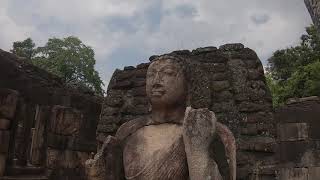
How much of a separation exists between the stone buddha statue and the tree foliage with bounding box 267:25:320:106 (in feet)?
60.0

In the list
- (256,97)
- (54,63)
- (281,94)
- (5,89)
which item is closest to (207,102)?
(256,97)

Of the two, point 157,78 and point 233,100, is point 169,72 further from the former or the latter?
point 233,100

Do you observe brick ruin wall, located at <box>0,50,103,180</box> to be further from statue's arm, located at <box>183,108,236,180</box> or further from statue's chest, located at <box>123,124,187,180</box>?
statue's arm, located at <box>183,108,236,180</box>

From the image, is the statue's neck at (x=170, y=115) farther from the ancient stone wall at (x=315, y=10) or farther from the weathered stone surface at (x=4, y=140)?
the weathered stone surface at (x=4, y=140)

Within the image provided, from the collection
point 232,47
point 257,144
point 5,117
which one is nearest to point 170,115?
point 257,144

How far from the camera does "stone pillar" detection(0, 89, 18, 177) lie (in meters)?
9.78

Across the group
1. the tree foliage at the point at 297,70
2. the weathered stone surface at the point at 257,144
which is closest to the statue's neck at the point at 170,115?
the weathered stone surface at the point at 257,144

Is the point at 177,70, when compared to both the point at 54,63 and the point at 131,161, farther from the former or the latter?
the point at 54,63

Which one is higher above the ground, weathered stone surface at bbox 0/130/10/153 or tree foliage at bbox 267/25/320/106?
tree foliage at bbox 267/25/320/106

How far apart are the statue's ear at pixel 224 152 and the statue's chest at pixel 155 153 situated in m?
0.23

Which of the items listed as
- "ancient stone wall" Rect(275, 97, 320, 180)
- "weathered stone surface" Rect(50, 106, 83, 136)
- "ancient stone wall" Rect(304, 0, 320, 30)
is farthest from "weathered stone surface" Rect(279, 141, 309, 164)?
"weathered stone surface" Rect(50, 106, 83, 136)

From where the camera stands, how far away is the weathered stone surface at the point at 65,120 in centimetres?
1116

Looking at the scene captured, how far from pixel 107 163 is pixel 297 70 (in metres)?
22.0

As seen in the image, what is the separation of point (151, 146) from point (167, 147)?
13 cm
